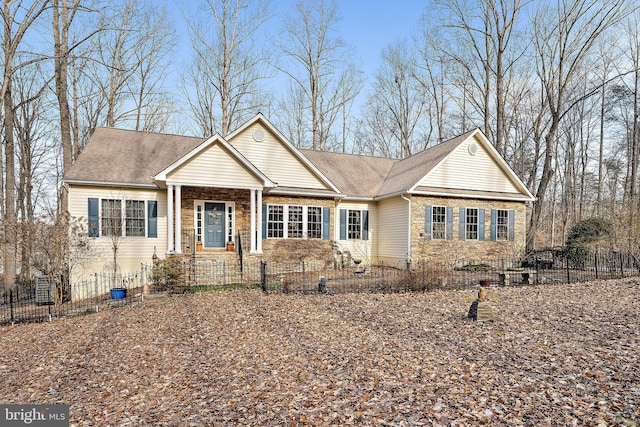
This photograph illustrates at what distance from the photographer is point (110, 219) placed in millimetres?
14047

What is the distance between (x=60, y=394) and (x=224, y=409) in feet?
8.70

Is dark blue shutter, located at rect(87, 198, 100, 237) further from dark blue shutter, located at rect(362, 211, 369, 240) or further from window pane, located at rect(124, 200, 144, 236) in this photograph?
dark blue shutter, located at rect(362, 211, 369, 240)

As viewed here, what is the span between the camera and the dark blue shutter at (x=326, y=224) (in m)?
16.7

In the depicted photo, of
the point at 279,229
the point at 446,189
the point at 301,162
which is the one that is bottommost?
the point at 279,229

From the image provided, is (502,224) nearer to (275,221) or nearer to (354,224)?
(354,224)

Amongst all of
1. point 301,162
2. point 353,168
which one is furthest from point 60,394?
point 353,168

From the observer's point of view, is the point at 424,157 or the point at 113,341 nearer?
the point at 113,341

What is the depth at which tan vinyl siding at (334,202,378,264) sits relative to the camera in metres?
17.7

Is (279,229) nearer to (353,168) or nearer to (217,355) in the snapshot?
(353,168)

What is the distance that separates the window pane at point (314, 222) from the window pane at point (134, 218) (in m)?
6.44

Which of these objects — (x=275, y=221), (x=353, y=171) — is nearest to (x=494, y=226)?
(x=353, y=171)

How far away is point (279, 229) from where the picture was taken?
635 inches

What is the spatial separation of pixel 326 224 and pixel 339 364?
11129 mm

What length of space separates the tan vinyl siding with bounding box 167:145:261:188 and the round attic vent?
7.80 ft
